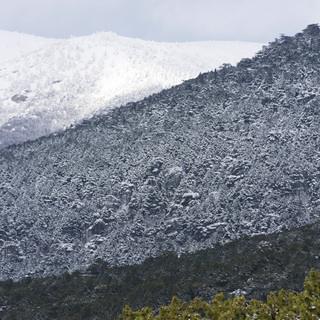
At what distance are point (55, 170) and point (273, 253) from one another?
188ft

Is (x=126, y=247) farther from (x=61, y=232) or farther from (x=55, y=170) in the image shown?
(x=55, y=170)

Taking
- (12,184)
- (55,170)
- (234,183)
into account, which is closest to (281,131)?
(234,183)

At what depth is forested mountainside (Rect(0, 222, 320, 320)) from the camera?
7062 cm

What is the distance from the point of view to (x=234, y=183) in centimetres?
10275

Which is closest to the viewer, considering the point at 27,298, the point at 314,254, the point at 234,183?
the point at 314,254

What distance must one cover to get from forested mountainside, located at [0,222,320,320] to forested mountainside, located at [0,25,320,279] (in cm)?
822

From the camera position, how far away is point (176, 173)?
363 ft

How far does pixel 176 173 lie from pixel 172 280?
1444 inches

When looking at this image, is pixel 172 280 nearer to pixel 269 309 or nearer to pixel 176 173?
pixel 176 173

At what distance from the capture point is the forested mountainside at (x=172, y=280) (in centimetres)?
7062

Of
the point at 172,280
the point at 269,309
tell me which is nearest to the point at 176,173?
the point at 172,280

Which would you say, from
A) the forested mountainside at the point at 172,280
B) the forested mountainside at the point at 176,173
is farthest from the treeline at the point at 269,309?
the forested mountainside at the point at 176,173

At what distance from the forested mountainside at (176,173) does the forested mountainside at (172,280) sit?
822 cm

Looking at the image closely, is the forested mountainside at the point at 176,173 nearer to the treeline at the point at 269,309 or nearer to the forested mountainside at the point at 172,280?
the forested mountainside at the point at 172,280
